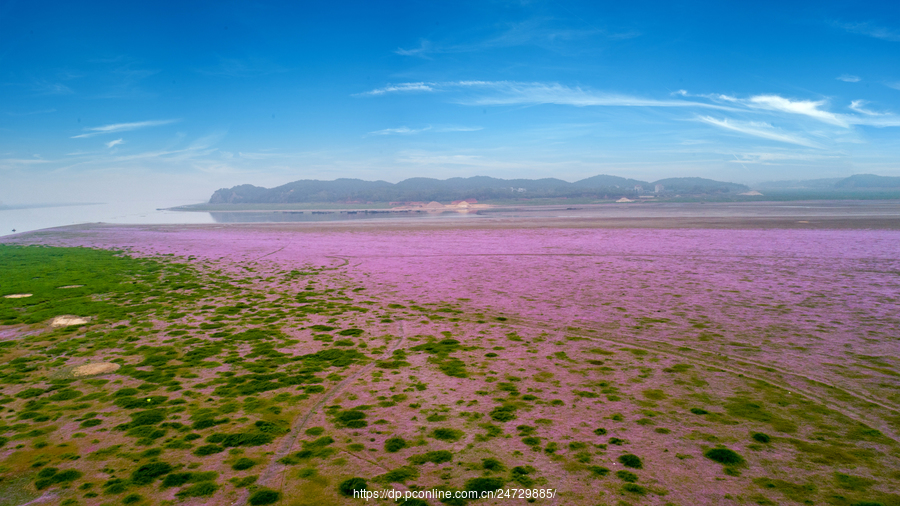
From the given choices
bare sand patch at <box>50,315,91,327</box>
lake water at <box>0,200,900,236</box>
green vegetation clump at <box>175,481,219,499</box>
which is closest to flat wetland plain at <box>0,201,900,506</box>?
green vegetation clump at <box>175,481,219,499</box>

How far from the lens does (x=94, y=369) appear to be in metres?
9.66

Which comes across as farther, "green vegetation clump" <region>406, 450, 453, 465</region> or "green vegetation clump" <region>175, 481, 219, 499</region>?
"green vegetation clump" <region>406, 450, 453, 465</region>

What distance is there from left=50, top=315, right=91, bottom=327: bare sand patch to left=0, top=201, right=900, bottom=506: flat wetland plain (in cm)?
12

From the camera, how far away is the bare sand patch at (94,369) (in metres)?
9.48

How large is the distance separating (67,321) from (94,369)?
209 inches

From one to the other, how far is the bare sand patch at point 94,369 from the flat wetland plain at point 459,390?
0.17 feet

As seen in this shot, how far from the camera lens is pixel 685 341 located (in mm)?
11070

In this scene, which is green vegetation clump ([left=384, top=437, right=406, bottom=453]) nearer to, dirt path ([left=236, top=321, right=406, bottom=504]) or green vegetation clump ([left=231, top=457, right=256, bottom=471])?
dirt path ([left=236, top=321, right=406, bottom=504])

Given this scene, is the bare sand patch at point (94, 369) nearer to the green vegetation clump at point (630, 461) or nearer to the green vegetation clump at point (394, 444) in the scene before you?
the green vegetation clump at point (394, 444)

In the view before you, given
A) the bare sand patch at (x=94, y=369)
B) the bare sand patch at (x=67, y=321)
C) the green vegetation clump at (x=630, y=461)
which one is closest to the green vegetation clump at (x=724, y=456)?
the green vegetation clump at (x=630, y=461)

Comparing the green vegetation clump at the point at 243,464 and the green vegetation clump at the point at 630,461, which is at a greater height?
the green vegetation clump at the point at 243,464

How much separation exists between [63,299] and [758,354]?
21.8 meters

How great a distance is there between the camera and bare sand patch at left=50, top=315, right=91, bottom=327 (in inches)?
519

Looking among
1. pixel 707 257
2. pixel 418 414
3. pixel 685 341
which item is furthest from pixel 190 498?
pixel 707 257
